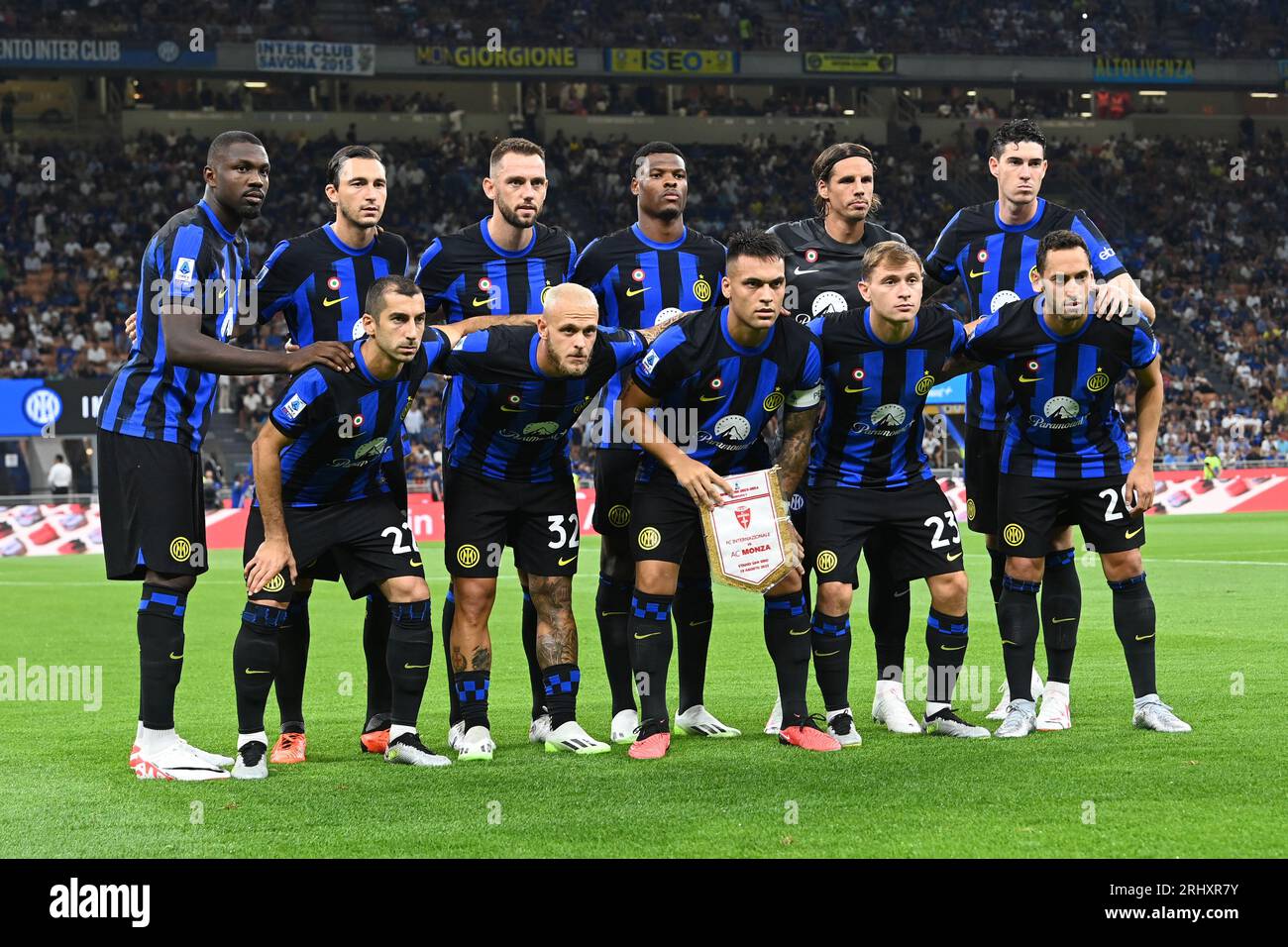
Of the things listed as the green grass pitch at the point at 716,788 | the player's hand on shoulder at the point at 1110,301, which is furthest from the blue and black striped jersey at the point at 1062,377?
the green grass pitch at the point at 716,788

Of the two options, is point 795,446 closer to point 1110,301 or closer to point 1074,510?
point 1074,510

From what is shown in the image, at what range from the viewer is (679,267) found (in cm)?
740

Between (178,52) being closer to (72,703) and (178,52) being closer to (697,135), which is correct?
(697,135)

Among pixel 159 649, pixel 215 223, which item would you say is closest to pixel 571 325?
pixel 215 223

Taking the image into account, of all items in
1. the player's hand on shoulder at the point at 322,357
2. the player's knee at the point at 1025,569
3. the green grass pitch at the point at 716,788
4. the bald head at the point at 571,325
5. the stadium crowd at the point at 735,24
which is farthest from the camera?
the stadium crowd at the point at 735,24

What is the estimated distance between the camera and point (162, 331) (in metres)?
6.25

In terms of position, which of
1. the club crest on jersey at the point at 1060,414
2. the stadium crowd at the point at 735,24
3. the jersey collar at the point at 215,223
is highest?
the stadium crowd at the point at 735,24

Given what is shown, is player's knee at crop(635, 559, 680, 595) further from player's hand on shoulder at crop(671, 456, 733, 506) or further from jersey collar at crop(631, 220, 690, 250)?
jersey collar at crop(631, 220, 690, 250)

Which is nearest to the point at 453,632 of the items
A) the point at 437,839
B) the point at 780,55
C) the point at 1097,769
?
the point at 437,839

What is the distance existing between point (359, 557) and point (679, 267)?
6.93 feet

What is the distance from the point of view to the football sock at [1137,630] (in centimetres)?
703

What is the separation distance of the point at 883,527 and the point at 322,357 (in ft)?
8.80

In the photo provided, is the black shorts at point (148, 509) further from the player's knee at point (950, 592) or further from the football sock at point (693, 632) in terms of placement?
the player's knee at point (950, 592)

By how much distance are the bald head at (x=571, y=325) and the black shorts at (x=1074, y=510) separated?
2.17 meters
